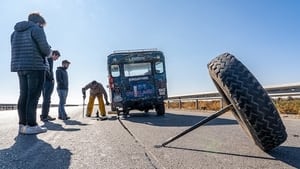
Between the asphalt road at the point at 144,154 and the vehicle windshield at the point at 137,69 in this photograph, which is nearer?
the asphalt road at the point at 144,154

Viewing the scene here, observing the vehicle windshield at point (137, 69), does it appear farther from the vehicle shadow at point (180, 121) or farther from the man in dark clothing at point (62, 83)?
the vehicle shadow at point (180, 121)

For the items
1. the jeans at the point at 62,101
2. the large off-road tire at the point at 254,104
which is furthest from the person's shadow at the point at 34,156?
the jeans at the point at 62,101

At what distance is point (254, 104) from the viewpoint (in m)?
3.49

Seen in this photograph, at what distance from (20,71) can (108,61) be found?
8.28 meters

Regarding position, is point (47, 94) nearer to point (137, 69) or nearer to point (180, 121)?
point (180, 121)

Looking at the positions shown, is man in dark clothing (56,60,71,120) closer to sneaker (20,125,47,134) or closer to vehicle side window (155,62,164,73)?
vehicle side window (155,62,164,73)

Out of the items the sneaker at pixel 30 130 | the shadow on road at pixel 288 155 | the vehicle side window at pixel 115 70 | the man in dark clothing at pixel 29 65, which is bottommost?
the shadow on road at pixel 288 155

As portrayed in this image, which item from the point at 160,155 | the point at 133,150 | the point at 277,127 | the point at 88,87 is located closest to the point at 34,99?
the point at 133,150

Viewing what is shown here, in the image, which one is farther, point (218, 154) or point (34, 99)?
point (34, 99)

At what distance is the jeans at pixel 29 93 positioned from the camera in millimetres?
5906

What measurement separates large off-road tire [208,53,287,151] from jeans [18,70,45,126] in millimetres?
3338

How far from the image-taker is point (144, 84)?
13859mm

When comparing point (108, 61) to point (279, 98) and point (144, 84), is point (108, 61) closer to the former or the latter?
point (144, 84)

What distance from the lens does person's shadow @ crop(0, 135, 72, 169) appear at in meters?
3.21
